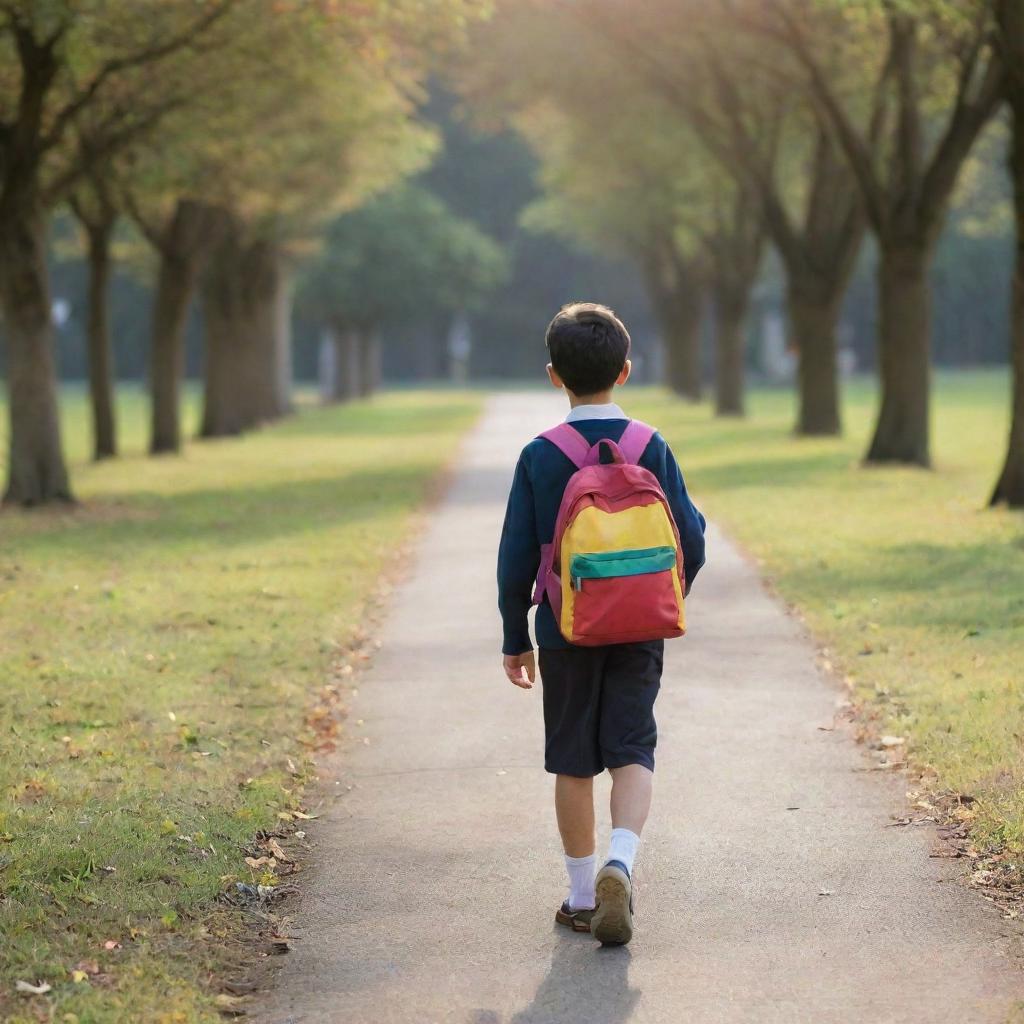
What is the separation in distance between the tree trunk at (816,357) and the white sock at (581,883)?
23.2 meters

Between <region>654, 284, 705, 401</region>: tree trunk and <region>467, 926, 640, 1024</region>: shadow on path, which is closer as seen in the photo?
<region>467, 926, 640, 1024</region>: shadow on path

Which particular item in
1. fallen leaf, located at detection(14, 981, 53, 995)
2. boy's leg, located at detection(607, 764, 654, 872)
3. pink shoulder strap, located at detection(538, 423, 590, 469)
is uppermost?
pink shoulder strap, located at detection(538, 423, 590, 469)

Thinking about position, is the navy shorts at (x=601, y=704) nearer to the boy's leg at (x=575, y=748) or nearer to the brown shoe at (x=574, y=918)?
the boy's leg at (x=575, y=748)

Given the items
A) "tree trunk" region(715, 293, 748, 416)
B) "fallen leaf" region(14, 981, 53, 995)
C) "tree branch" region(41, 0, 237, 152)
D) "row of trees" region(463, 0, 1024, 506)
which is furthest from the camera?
"tree trunk" region(715, 293, 748, 416)

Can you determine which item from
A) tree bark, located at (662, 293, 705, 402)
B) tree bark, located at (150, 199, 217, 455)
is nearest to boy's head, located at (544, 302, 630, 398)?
tree bark, located at (150, 199, 217, 455)

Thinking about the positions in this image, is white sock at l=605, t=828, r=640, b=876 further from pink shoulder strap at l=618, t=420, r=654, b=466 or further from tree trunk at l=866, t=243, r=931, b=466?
tree trunk at l=866, t=243, r=931, b=466

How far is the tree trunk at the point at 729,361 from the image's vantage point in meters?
38.3

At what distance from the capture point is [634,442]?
15.6 ft

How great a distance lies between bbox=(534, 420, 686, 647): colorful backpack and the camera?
4562 millimetres

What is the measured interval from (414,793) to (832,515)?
9.97m

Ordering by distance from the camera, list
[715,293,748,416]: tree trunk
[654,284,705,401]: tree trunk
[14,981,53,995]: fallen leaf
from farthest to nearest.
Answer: [654,284,705,401]: tree trunk
[715,293,748,416]: tree trunk
[14,981,53,995]: fallen leaf

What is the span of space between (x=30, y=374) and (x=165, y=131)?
162 inches

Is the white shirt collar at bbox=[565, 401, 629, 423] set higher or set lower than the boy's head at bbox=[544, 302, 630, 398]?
lower

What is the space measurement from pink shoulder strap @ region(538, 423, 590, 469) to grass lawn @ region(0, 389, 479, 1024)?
1.60 m
